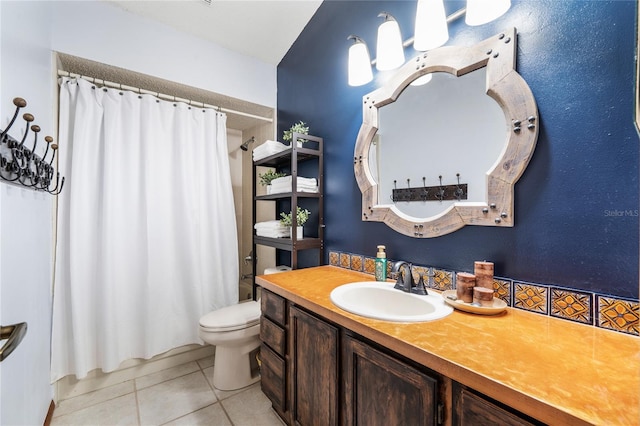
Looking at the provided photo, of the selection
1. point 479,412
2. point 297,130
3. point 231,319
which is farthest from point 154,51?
point 479,412

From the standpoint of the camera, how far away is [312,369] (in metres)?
1.13

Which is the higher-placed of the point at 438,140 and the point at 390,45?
the point at 390,45

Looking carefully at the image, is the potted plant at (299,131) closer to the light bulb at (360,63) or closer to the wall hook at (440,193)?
the light bulb at (360,63)

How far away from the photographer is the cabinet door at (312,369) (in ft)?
3.36

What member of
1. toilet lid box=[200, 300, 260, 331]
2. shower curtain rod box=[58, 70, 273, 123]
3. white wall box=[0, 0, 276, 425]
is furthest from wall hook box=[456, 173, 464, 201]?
shower curtain rod box=[58, 70, 273, 123]

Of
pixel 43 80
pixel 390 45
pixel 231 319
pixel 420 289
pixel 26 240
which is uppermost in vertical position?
pixel 390 45

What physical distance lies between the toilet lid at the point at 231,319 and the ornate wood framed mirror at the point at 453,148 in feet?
3.54

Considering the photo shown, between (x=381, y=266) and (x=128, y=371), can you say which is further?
(x=128, y=371)

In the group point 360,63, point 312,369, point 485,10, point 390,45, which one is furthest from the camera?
point 360,63

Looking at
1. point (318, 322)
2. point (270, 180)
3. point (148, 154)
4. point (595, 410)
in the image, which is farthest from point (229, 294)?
point (595, 410)

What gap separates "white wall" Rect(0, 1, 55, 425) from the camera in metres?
0.94

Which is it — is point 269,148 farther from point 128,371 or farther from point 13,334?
point 128,371

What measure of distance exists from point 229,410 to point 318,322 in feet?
3.48

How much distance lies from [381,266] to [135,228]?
70.3 inches
